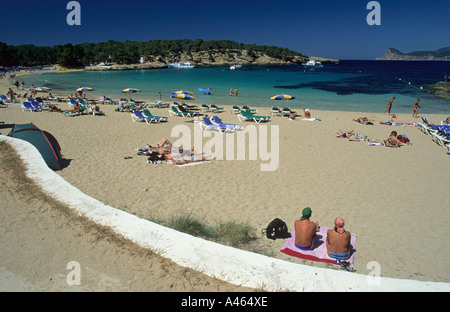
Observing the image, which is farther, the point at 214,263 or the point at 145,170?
the point at 145,170

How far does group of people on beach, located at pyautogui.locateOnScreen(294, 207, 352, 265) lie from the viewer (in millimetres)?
4355

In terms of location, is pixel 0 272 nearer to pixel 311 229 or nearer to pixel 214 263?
pixel 214 263

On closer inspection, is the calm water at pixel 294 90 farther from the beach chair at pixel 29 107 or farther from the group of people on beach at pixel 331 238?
the group of people on beach at pixel 331 238

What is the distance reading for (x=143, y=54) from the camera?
5349 inches

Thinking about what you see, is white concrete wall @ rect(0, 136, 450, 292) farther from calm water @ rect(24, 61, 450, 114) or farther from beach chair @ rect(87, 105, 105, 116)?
calm water @ rect(24, 61, 450, 114)

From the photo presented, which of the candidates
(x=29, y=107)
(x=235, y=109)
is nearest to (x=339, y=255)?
(x=235, y=109)

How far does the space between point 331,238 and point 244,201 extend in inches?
96.9

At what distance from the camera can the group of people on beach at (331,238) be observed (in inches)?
171

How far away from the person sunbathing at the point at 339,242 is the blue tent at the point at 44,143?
7557 millimetres

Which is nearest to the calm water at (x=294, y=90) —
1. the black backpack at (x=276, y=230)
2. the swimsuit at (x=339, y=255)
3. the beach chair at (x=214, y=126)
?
the beach chair at (x=214, y=126)

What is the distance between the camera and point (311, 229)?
15.1 feet
